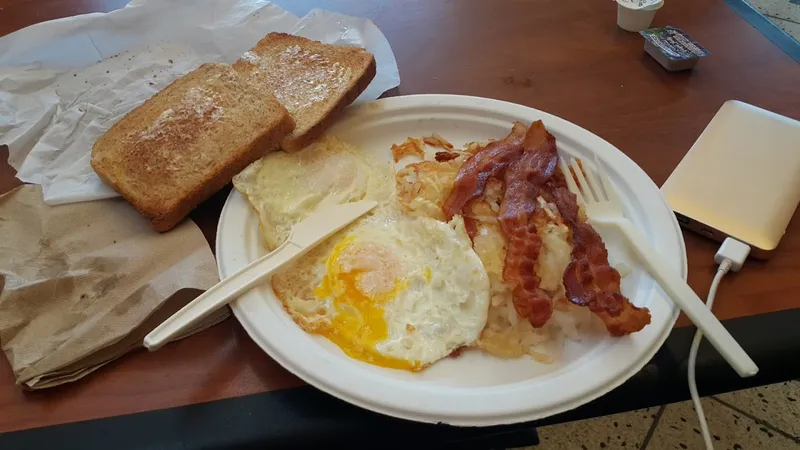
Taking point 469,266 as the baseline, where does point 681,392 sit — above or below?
below

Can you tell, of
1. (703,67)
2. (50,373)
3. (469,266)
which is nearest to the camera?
(50,373)

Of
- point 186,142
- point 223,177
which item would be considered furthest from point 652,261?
point 186,142

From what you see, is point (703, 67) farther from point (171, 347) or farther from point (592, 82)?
point (171, 347)

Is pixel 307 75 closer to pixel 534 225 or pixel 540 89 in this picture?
pixel 540 89

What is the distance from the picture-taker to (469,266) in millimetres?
1077

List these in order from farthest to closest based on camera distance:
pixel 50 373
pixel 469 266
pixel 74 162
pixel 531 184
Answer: pixel 74 162, pixel 531 184, pixel 469 266, pixel 50 373

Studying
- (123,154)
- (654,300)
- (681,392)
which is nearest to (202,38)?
(123,154)

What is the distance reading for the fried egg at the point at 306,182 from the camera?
47.7 inches

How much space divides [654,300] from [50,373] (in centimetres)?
102

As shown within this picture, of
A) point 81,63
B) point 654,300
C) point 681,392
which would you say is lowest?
point 681,392

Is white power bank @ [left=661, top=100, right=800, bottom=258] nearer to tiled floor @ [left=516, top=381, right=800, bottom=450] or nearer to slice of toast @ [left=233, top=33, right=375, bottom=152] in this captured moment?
slice of toast @ [left=233, top=33, right=375, bottom=152]

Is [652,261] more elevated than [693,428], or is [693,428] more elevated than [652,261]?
[652,261]

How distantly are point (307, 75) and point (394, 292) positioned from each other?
683mm

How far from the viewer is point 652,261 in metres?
1.02
